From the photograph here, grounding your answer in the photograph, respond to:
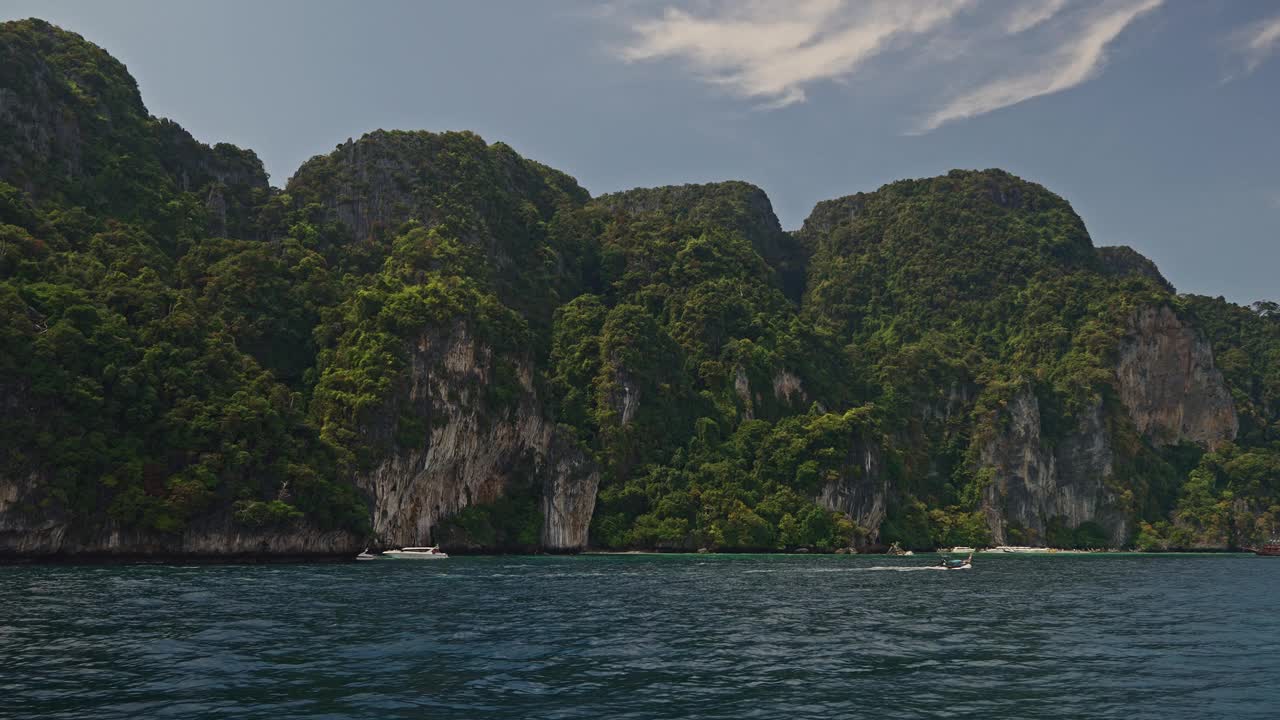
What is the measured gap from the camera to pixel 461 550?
123 metres

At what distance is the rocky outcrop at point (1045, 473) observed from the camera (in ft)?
579

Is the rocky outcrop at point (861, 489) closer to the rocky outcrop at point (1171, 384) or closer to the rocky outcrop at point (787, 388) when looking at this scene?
the rocky outcrop at point (787, 388)

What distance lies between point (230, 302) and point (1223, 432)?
188m

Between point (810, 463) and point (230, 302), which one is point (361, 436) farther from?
point (810, 463)

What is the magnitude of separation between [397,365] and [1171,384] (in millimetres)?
159620

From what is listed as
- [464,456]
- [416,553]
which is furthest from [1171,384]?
[416,553]

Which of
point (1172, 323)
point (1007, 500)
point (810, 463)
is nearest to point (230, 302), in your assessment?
point (810, 463)

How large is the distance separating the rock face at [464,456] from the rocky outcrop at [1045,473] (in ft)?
276

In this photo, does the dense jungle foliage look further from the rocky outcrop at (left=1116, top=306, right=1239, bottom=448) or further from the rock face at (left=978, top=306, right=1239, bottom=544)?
the rocky outcrop at (left=1116, top=306, right=1239, bottom=448)

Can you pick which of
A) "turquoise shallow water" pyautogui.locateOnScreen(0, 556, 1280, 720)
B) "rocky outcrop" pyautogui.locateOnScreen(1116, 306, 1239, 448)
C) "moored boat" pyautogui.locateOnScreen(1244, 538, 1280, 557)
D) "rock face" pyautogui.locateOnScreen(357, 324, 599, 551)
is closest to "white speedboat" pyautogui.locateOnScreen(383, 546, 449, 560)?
"rock face" pyautogui.locateOnScreen(357, 324, 599, 551)

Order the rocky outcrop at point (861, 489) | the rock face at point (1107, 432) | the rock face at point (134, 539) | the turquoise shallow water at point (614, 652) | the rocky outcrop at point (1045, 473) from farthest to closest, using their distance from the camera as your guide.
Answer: the rock face at point (1107, 432) → the rocky outcrop at point (1045, 473) → the rocky outcrop at point (861, 489) → the rock face at point (134, 539) → the turquoise shallow water at point (614, 652)

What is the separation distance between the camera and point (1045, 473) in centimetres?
18125

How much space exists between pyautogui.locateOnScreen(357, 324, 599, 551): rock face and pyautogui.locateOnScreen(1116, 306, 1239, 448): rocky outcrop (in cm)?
12590

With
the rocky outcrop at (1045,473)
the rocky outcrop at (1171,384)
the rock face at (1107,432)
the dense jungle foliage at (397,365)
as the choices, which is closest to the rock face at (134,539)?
the dense jungle foliage at (397,365)
